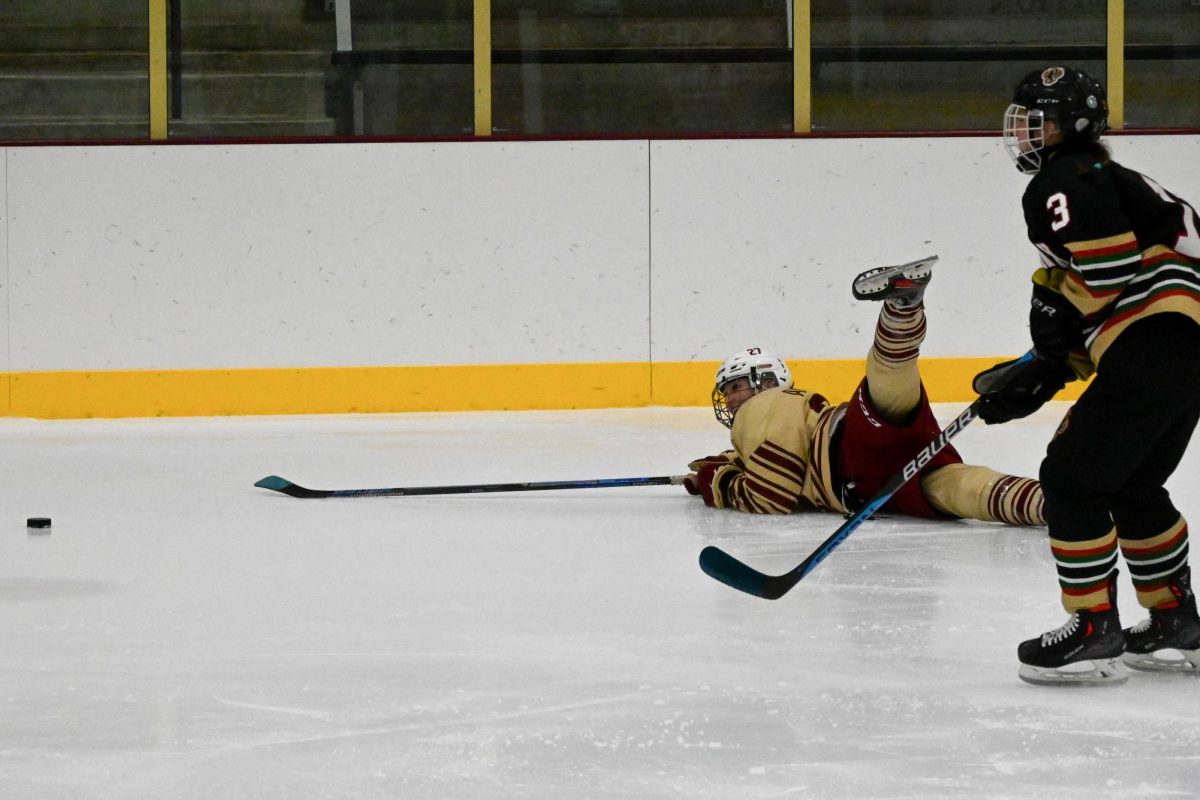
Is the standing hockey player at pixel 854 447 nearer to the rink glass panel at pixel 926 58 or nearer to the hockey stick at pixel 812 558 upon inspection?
the hockey stick at pixel 812 558

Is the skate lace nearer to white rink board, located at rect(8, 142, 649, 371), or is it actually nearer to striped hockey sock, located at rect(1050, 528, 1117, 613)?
striped hockey sock, located at rect(1050, 528, 1117, 613)

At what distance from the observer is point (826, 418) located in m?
3.56

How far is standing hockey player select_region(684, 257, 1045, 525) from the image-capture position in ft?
11.1

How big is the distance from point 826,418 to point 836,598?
0.86 metres

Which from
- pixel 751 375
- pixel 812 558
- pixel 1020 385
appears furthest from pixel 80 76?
pixel 1020 385

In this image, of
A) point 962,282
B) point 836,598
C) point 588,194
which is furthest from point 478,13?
point 836,598

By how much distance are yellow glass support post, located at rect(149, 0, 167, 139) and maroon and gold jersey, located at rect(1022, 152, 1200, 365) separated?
5239 mm

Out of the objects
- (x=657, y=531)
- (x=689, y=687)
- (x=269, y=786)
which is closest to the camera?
(x=269, y=786)

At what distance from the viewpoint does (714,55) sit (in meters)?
6.84

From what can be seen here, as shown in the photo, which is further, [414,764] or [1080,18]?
[1080,18]

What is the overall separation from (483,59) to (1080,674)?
5.11 metres

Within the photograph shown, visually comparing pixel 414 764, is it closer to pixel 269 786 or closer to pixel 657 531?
pixel 269 786

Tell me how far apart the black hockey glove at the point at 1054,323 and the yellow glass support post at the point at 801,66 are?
15.2 feet

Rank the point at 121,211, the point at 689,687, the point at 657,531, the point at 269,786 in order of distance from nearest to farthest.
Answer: the point at 269,786 → the point at 689,687 → the point at 657,531 → the point at 121,211
